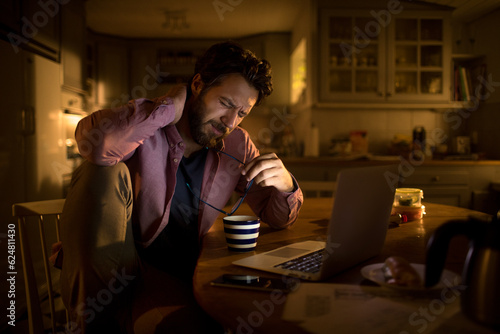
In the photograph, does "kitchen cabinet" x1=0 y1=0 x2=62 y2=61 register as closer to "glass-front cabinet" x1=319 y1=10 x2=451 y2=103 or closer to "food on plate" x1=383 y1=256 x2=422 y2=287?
"glass-front cabinet" x1=319 y1=10 x2=451 y2=103

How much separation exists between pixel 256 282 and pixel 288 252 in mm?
223

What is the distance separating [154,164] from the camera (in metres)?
1.15

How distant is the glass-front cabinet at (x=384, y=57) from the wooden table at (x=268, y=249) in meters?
2.19

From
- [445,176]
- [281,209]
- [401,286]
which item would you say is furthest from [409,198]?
[445,176]

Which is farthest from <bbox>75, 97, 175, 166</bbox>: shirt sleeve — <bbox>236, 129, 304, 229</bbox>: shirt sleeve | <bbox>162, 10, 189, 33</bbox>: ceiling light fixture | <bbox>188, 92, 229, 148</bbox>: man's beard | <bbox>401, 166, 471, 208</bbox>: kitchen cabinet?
<bbox>162, 10, 189, 33</bbox>: ceiling light fixture

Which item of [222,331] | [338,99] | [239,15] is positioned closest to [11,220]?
[222,331]

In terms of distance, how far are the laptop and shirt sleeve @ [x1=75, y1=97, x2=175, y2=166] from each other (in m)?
0.47

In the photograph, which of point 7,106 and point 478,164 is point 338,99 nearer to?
point 478,164

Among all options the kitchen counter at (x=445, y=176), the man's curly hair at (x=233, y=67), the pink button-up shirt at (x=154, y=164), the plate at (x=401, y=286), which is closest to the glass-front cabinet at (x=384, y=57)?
the kitchen counter at (x=445, y=176)

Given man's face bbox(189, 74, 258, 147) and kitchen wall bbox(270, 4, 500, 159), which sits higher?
kitchen wall bbox(270, 4, 500, 159)

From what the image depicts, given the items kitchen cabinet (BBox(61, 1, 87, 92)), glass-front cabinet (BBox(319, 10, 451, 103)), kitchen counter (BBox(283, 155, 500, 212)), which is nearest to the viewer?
kitchen counter (BBox(283, 155, 500, 212))

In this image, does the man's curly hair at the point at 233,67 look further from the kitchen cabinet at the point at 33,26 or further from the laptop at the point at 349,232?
the kitchen cabinet at the point at 33,26

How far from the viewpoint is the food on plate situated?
609mm

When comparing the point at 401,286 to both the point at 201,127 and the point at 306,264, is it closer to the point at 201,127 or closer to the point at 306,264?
the point at 306,264
